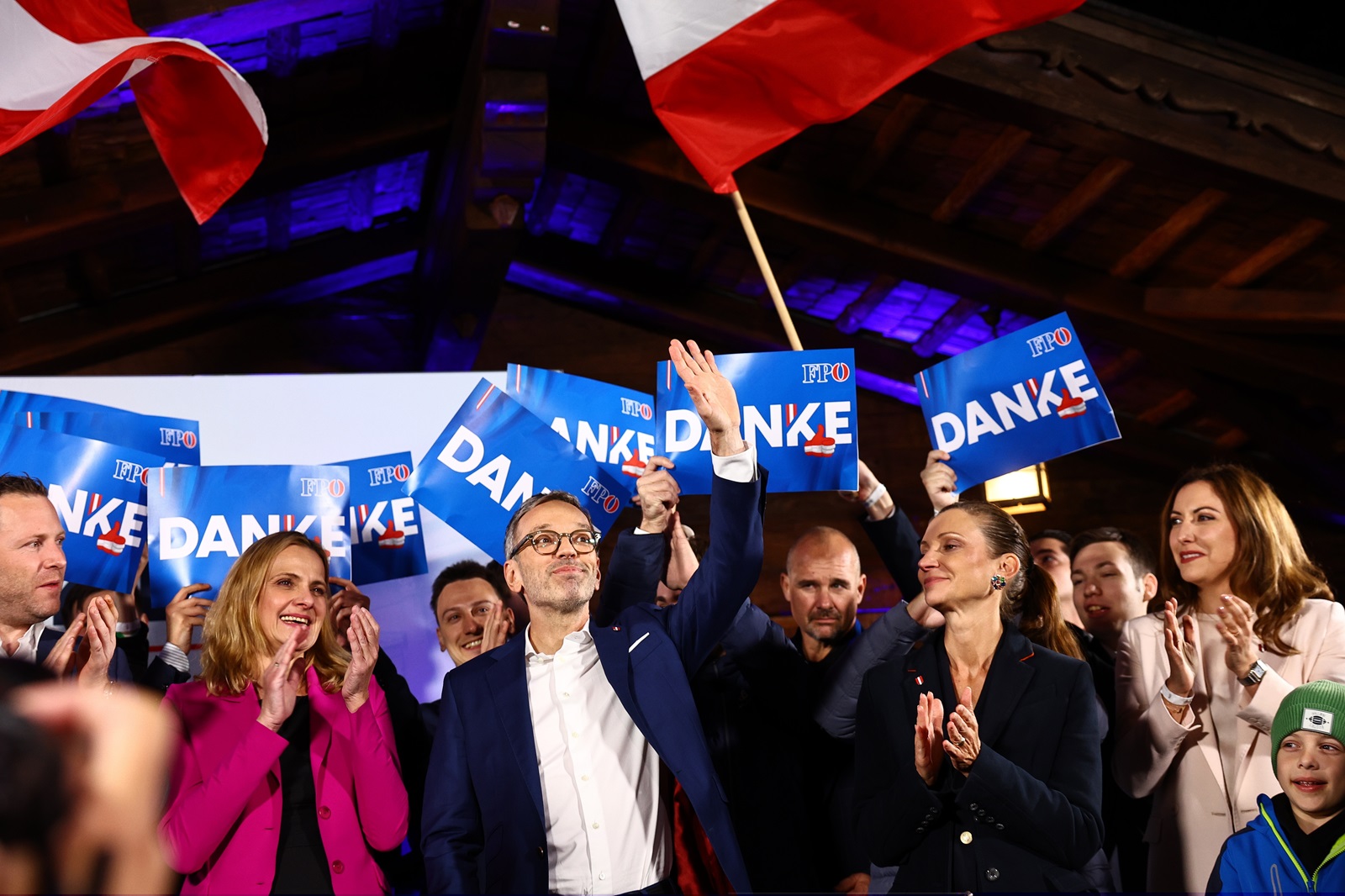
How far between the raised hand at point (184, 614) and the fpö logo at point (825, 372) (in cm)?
188

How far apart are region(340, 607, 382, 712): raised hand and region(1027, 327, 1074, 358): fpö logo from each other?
7.01ft

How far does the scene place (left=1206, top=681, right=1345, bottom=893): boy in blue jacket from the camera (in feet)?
7.50

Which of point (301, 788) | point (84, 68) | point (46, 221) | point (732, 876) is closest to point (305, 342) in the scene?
point (46, 221)

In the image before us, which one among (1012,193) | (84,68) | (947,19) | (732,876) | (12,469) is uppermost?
(1012,193)

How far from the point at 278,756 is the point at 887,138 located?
15.3 feet

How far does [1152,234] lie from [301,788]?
5.32 m

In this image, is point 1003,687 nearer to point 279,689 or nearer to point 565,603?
point 565,603

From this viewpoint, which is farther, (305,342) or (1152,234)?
(305,342)

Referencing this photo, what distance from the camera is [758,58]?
3.46 metres

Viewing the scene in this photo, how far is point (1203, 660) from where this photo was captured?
2.89m

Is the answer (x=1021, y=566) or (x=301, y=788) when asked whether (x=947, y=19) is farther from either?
(x=301, y=788)

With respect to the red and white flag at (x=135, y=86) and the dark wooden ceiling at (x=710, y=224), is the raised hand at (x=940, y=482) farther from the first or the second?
the red and white flag at (x=135, y=86)

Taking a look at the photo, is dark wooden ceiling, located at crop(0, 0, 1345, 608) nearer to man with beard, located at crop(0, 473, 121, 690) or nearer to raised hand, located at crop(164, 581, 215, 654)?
raised hand, located at crop(164, 581, 215, 654)

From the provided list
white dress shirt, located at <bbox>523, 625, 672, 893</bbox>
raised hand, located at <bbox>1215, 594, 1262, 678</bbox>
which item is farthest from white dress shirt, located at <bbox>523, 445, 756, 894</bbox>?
raised hand, located at <bbox>1215, 594, 1262, 678</bbox>
